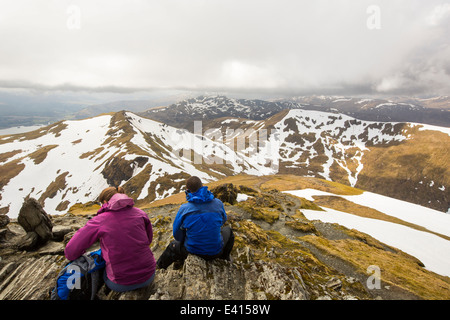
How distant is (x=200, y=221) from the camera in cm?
782

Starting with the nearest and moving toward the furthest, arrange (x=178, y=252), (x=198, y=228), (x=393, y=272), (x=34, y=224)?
(x=198, y=228), (x=178, y=252), (x=34, y=224), (x=393, y=272)

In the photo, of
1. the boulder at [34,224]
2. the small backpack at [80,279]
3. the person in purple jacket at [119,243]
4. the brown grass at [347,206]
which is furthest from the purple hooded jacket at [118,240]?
the brown grass at [347,206]

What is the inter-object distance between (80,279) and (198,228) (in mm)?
4149

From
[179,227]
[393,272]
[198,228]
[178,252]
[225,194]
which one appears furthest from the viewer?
[225,194]

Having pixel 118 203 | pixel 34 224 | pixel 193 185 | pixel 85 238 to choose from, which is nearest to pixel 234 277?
pixel 193 185

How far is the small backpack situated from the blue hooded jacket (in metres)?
2.99

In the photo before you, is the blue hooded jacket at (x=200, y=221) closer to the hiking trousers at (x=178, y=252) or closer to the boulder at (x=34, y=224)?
the hiking trousers at (x=178, y=252)

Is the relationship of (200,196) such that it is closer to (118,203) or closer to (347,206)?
(118,203)

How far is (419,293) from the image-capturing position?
40.9 feet

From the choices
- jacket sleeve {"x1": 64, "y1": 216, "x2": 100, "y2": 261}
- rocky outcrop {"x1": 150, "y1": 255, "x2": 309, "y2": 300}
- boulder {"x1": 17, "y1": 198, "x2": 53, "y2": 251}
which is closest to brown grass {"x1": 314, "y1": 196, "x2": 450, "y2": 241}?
rocky outcrop {"x1": 150, "y1": 255, "x2": 309, "y2": 300}

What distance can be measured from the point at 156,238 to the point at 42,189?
471ft

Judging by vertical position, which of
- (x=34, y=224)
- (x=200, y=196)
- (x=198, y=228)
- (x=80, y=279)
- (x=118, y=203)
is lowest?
(x=34, y=224)

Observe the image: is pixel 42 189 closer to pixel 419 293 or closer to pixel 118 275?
pixel 118 275

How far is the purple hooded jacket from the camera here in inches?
244
